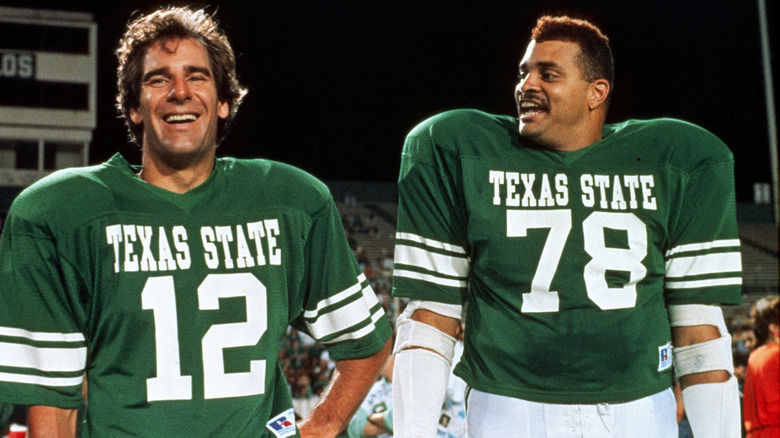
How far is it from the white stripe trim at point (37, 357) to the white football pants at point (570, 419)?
1.09m

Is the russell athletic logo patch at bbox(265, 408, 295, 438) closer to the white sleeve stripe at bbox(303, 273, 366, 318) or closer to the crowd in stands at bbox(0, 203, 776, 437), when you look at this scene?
the white sleeve stripe at bbox(303, 273, 366, 318)

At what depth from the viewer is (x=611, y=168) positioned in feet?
8.82

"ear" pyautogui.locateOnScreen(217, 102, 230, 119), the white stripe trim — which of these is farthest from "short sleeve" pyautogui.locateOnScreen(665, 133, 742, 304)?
the white stripe trim

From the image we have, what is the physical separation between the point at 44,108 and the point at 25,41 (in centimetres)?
241

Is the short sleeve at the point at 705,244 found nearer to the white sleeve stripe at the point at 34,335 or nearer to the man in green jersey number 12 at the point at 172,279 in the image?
the man in green jersey number 12 at the point at 172,279

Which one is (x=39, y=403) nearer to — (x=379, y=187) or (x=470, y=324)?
(x=470, y=324)

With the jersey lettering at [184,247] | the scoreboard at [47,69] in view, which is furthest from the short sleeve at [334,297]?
the scoreboard at [47,69]

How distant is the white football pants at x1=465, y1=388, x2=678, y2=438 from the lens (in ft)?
8.30

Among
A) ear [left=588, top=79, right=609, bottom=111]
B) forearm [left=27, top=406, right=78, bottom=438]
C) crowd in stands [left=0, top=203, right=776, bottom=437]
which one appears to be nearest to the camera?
forearm [left=27, top=406, right=78, bottom=438]

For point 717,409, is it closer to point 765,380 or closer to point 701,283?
point 701,283

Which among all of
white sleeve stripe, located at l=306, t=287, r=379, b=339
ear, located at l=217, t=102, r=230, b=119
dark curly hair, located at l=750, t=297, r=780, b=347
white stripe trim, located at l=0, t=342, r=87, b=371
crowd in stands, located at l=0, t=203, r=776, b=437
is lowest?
crowd in stands, located at l=0, t=203, r=776, b=437

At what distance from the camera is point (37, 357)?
2078mm

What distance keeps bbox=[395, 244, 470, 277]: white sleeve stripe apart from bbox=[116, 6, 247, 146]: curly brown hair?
24.2 inches

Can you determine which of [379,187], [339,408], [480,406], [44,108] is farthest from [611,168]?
[44,108]
